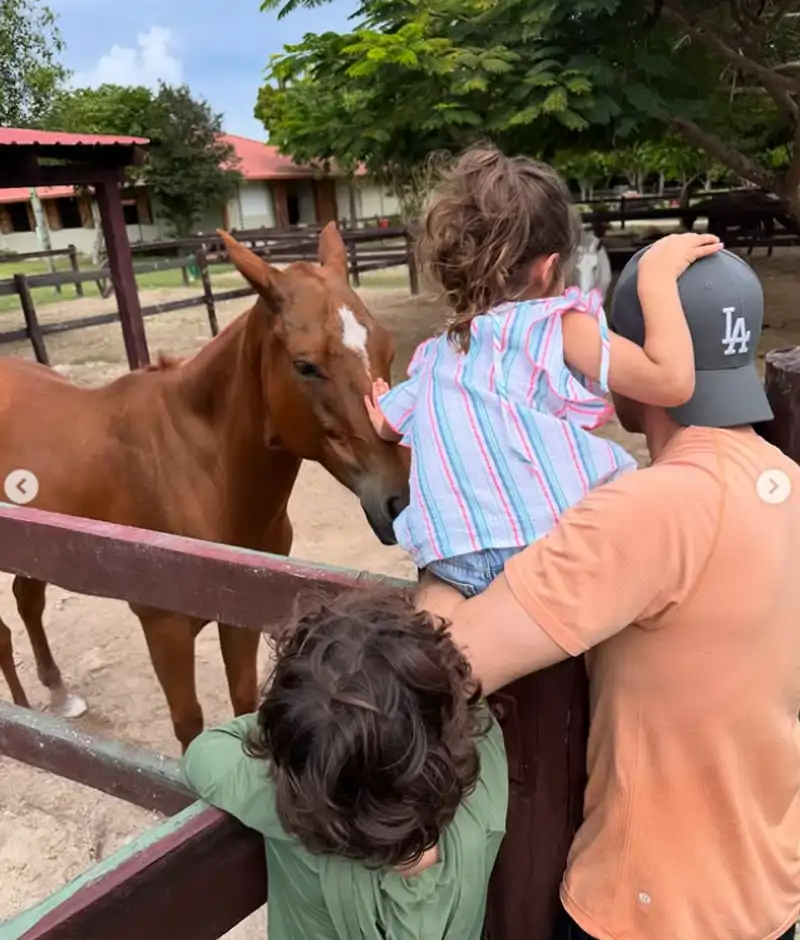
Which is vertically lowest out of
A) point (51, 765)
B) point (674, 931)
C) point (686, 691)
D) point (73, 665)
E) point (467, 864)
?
point (73, 665)

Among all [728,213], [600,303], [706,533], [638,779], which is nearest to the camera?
[706,533]

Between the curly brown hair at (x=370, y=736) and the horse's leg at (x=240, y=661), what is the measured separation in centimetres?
193

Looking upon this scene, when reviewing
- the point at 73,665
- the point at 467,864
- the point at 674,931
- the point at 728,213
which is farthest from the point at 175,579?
the point at 728,213

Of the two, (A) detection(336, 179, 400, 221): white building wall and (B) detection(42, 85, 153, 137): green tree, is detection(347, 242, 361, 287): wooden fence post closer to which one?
(B) detection(42, 85, 153, 137): green tree

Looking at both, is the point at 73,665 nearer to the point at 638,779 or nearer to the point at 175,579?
the point at 175,579

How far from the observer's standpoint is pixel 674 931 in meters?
1.09

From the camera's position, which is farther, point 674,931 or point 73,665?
point 73,665

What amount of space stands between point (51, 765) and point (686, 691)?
162 cm

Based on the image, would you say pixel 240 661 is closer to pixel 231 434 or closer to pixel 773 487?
pixel 231 434

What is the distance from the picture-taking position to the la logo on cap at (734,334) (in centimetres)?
105

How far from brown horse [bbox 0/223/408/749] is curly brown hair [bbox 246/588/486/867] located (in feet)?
3.93

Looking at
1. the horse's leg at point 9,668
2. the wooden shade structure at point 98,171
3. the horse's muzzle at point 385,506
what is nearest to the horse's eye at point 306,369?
the horse's muzzle at point 385,506

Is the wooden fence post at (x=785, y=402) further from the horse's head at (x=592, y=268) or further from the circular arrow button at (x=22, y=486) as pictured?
the horse's head at (x=592, y=268)

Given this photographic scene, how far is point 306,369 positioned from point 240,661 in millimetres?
1190
